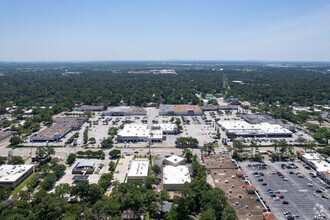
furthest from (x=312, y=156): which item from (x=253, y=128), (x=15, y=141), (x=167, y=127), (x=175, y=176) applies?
(x=15, y=141)

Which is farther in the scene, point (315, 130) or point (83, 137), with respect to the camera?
point (315, 130)

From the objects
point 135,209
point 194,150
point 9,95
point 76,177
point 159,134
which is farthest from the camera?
point 9,95

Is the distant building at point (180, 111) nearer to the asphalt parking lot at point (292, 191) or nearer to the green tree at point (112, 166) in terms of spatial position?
the asphalt parking lot at point (292, 191)

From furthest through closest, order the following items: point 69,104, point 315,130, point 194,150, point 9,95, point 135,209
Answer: point 9,95 < point 69,104 < point 315,130 < point 194,150 < point 135,209

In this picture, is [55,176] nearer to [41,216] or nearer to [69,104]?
[41,216]

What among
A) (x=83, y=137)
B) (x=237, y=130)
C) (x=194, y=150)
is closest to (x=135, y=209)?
(x=194, y=150)

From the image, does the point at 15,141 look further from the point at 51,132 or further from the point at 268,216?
the point at 268,216
